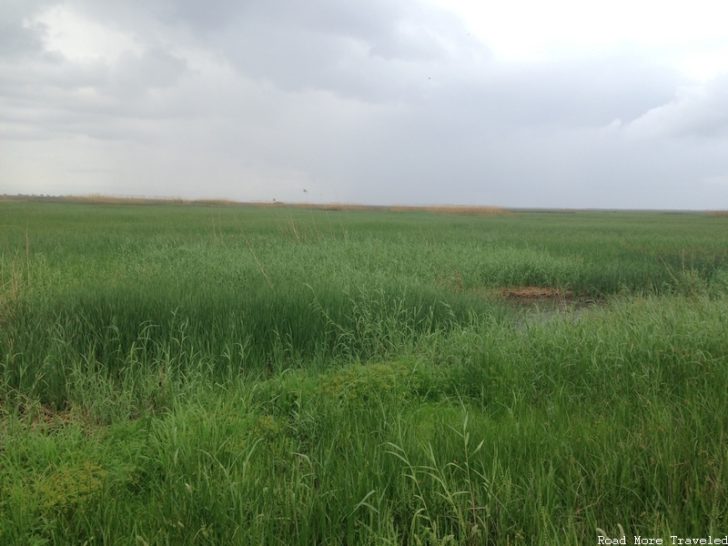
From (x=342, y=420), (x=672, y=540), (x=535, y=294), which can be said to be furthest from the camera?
(x=535, y=294)

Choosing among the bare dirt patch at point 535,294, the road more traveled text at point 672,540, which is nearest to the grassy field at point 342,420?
the road more traveled text at point 672,540

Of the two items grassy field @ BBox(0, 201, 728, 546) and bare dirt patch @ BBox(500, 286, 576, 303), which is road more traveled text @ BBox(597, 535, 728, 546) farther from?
bare dirt patch @ BBox(500, 286, 576, 303)

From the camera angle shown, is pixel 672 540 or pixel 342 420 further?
pixel 342 420

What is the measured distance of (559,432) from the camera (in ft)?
10.1

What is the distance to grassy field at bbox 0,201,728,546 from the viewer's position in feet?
7.66

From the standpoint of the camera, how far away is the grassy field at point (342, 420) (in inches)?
92.0

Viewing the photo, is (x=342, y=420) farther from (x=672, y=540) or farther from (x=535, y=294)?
(x=535, y=294)

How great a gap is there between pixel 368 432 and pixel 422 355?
188cm

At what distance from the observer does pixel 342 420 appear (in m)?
3.45

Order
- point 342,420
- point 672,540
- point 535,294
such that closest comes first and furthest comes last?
point 672,540
point 342,420
point 535,294

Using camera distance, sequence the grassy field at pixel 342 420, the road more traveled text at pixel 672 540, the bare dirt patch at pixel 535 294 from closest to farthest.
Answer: the road more traveled text at pixel 672 540 → the grassy field at pixel 342 420 → the bare dirt patch at pixel 535 294

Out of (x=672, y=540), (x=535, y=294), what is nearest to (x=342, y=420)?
(x=672, y=540)

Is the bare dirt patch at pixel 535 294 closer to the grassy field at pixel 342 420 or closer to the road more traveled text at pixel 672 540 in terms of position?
the grassy field at pixel 342 420

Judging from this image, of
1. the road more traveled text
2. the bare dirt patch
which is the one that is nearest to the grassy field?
the road more traveled text
